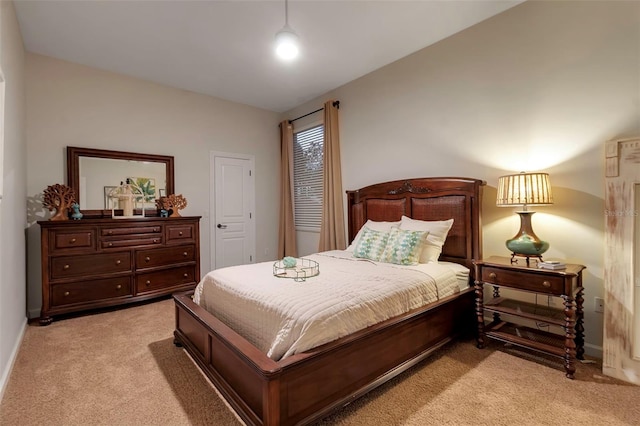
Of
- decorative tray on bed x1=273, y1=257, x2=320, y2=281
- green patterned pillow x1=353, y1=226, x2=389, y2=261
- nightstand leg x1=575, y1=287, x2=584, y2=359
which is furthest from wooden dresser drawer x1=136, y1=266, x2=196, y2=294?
nightstand leg x1=575, y1=287, x2=584, y2=359

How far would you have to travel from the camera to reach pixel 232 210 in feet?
16.8

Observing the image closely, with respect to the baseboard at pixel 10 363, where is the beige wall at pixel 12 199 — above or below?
above

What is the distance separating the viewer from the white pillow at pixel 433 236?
289 cm

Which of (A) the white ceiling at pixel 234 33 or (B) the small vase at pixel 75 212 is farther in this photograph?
(B) the small vase at pixel 75 212

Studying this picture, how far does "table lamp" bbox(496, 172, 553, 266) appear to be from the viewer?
94.6 inches

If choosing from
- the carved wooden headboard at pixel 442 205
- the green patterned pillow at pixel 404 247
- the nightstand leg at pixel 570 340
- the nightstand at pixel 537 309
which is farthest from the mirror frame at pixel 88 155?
the nightstand leg at pixel 570 340

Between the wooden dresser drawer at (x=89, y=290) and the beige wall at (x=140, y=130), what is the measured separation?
0.47 meters

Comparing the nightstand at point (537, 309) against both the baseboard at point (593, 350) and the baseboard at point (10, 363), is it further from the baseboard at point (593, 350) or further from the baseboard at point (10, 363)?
the baseboard at point (10, 363)

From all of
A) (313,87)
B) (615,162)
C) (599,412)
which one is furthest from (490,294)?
(313,87)

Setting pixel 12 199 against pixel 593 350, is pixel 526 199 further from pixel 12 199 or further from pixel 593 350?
pixel 12 199

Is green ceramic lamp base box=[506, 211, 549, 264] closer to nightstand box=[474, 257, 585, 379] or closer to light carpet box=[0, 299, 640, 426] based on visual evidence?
nightstand box=[474, 257, 585, 379]

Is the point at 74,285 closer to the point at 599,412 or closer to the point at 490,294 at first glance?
the point at 490,294

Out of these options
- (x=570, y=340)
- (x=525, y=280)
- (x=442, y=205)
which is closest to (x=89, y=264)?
(x=442, y=205)

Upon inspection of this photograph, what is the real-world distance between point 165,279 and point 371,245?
2695 millimetres
